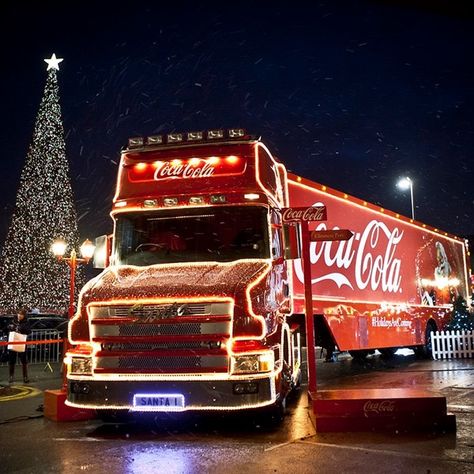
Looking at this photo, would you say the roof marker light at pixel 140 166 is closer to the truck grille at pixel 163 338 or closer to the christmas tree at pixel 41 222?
the truck grille at pixel 163 338

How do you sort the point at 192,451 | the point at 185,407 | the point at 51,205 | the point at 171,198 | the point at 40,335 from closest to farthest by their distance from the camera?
1. the point at 192,451
2. the point at 185,407
3. the point at 171,198
4. the point at 40,335
5. the point at 51,205

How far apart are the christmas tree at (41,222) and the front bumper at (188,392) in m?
24.5

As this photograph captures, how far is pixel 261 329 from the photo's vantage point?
691cm

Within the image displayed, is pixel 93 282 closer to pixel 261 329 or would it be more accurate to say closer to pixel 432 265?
pixel 261 329

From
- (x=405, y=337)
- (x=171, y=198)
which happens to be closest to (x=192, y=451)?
(x=171, y=198)

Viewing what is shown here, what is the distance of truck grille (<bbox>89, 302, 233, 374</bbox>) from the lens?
22.5 feet

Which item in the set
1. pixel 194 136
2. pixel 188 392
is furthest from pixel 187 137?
pixel 188 392

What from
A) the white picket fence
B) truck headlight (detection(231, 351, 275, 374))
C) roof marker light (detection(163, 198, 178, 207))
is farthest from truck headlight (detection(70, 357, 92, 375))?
the white picket fence

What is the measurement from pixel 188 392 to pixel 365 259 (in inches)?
303

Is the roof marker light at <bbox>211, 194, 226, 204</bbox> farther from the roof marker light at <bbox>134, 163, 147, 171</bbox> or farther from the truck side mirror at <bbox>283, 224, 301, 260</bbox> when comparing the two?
the roof marker light at <bbox>134, 163, 147, 171</bbox>

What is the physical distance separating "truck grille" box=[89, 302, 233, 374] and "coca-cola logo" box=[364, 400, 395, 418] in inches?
71.8

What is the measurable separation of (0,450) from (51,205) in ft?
87.6

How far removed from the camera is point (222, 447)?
6.60 m

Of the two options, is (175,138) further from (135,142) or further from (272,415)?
(272,415)
